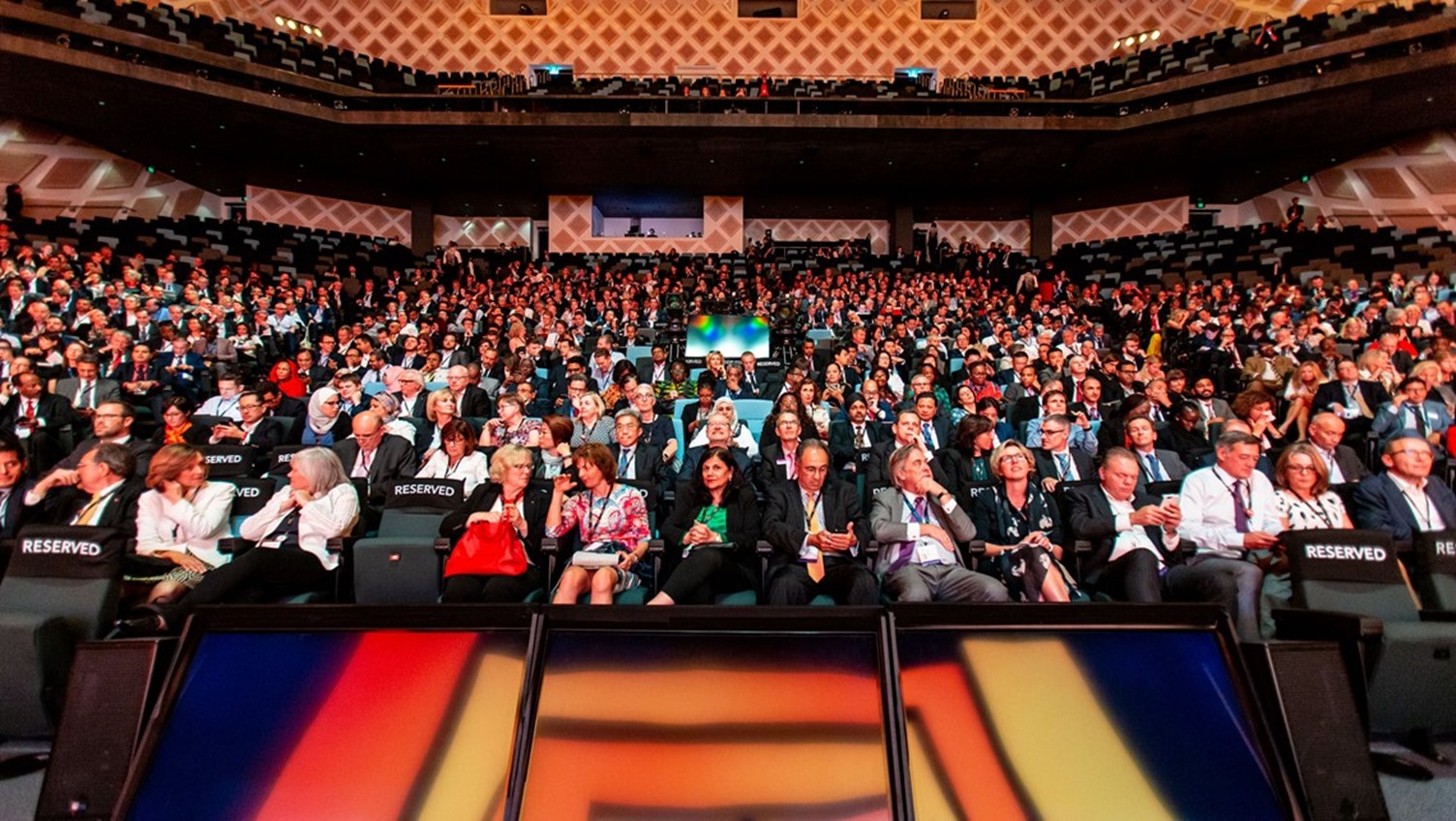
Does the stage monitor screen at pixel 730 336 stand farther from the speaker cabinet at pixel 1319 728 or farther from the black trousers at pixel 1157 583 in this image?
the speaker cabinet at pixel 1319 728

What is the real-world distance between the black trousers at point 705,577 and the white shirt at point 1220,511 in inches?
68.6

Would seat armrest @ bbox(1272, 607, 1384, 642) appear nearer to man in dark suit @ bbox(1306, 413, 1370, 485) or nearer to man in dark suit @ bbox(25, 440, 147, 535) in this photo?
man in dark suit @ bbox(1306, 413, 1370, 485)

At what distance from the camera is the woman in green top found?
262cm

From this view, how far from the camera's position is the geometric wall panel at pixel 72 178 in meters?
12.2

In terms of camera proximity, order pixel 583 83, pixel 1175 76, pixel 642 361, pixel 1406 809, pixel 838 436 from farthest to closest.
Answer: pixel 583 83, pixel 1175 76, pixel 642 361, pixel 838 436, pixel 1406 809

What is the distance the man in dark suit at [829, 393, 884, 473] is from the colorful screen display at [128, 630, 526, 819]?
3479 millimetres

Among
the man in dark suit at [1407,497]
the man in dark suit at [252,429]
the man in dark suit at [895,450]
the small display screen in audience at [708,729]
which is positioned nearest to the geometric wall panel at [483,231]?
the man in dark suit at [252,429]

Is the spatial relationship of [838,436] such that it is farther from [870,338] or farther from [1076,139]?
[1076,139]

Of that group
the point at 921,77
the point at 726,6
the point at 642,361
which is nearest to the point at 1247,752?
the point at 642,361

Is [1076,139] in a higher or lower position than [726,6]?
lower

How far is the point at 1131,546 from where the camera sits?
275cm

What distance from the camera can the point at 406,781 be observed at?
1.04 metres

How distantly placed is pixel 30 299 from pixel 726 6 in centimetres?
1396

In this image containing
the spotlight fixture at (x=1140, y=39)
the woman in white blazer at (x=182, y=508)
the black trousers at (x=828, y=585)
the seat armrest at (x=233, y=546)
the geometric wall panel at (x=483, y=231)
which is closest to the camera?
the black trousers at (x=828, y=585)
